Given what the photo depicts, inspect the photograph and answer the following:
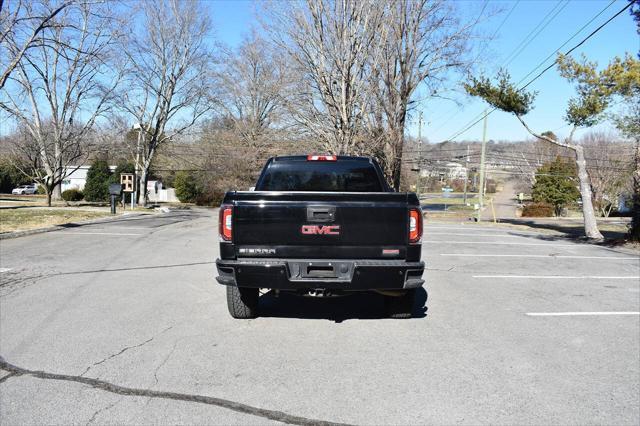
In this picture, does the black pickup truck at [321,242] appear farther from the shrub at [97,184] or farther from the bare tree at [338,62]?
the shrub at [97,184]

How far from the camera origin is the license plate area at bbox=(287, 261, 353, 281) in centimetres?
488

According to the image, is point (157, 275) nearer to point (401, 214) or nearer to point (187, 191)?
point (401, 214)

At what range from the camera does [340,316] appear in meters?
6.12

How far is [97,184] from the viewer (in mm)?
44062

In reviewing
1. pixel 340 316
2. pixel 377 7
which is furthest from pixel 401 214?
pixel 377 7

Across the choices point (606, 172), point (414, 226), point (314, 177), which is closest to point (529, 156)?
point (606, 172)

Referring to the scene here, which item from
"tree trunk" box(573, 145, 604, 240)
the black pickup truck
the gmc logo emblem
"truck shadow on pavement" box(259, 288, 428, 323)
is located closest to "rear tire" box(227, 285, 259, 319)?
"truck shadow on pavement" box(259, 288, 428, 323)

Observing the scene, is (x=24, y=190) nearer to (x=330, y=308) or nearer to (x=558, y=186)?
(x=558, y=186)

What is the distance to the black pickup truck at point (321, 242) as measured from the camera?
16.0 feet

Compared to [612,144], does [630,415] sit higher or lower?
lower

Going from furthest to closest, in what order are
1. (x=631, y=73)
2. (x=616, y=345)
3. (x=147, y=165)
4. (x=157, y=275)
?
(x=147, y=165), (x=631, y=73), (x=157, y=275), (x=616, y=345)

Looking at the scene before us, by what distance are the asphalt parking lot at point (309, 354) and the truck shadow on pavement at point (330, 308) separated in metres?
0.04

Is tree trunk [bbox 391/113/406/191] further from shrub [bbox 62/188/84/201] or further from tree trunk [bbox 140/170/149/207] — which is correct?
shrub [bbox 62/188/84/201]

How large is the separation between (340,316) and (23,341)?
11.1 ft
